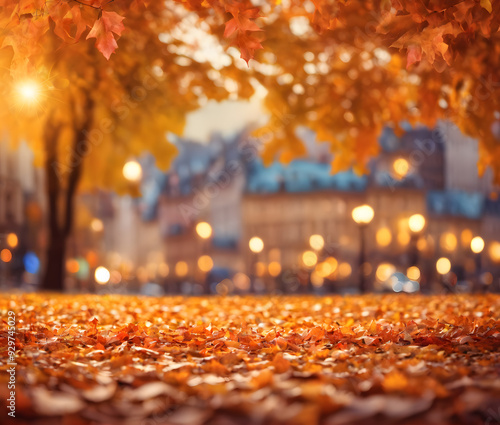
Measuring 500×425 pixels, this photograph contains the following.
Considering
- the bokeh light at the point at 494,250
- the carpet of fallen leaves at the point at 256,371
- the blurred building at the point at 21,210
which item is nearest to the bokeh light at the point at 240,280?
the blurred building at the point at 21,210

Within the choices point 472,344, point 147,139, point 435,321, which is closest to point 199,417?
point 472,344

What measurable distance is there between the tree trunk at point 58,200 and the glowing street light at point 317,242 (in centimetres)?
5312

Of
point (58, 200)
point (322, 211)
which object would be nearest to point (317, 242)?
point (322, 211)

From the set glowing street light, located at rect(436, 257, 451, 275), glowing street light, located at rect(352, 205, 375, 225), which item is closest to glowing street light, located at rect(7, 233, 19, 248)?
glowing street light, located at rect(436, 257, 451, 275)

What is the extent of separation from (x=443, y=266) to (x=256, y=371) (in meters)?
65.8

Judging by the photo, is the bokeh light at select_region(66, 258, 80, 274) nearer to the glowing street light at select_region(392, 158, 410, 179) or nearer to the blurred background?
the blurred background

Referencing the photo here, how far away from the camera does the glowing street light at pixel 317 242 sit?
231 ft

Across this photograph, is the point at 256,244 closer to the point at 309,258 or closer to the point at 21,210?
the point at 309,258

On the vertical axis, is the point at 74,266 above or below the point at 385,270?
above

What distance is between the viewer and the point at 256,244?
67562mm

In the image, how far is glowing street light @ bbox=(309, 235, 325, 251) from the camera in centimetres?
7038

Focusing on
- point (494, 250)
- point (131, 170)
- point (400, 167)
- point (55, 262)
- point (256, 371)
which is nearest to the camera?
point (256, 371)

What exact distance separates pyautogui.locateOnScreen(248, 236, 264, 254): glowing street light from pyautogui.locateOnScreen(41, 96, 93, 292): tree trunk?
48.5 metres

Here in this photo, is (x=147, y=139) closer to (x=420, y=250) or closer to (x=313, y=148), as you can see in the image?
(x=420, y=250)
